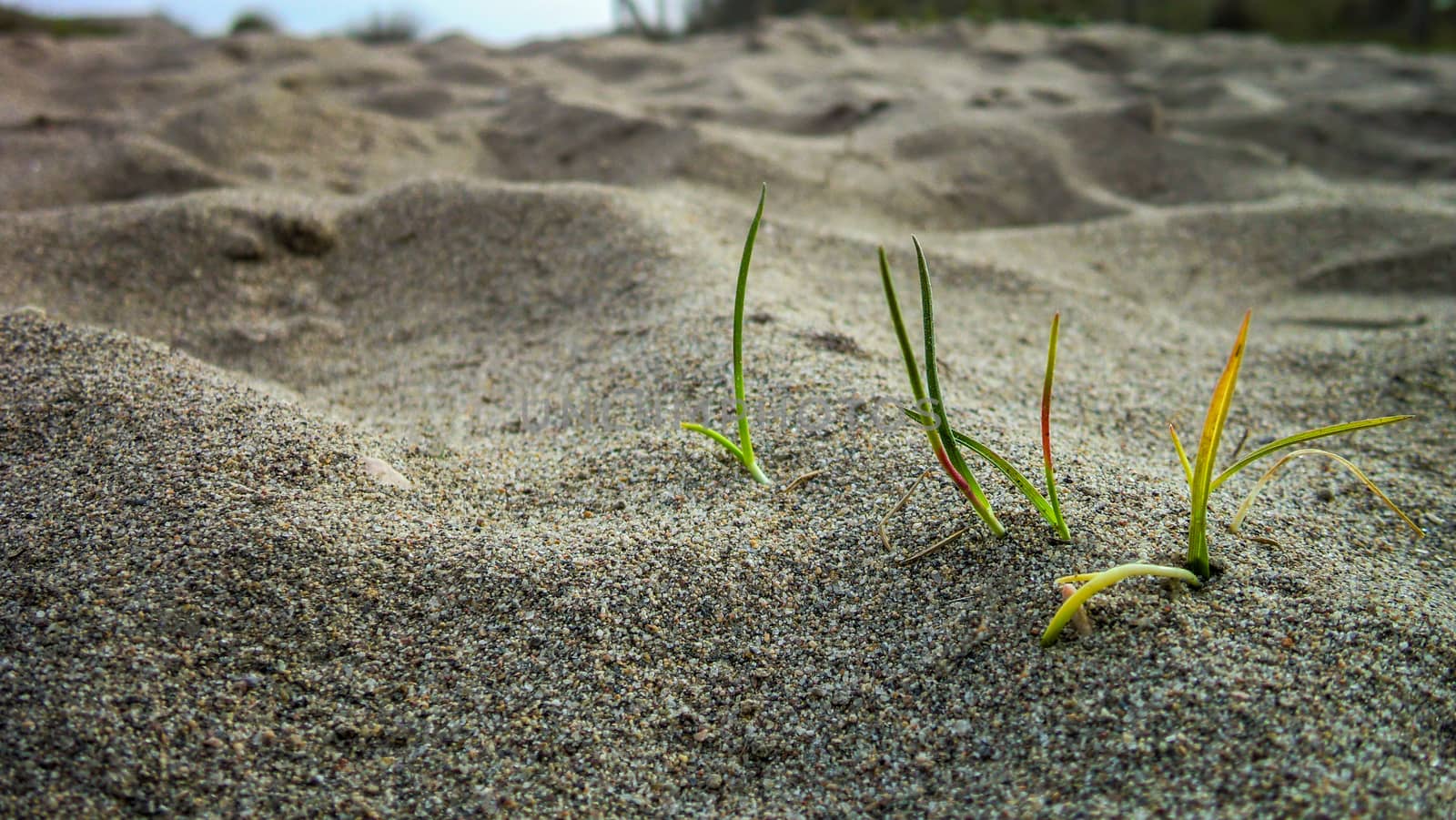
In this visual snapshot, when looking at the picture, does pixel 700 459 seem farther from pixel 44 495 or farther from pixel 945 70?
pixel 945 70

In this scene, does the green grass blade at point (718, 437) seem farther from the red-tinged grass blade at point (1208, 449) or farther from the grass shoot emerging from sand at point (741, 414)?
the red-tinged grass blade at point (1208, 449)

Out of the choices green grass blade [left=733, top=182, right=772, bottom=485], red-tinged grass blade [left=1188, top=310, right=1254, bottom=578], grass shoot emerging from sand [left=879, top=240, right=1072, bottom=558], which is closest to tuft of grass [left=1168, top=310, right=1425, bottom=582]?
red-tinged grass blade [left=1188, top=310, right=1254, bottom=578]

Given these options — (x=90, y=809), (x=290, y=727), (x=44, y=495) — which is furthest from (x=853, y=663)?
(x=44, y=495)

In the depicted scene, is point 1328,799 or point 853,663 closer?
point 1328,799

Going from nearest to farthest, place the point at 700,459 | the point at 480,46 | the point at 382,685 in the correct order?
the point at 382,685
the point at 700,459
the point at 480,46

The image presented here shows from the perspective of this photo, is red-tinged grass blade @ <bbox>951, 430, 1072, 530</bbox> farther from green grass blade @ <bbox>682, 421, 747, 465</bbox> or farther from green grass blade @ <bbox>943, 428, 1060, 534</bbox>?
green grass blade @ <bbox>682, 421, 747, 465</bbox>

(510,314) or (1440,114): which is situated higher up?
(1440,114)

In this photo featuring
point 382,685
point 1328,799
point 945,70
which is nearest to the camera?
point 1328,799
